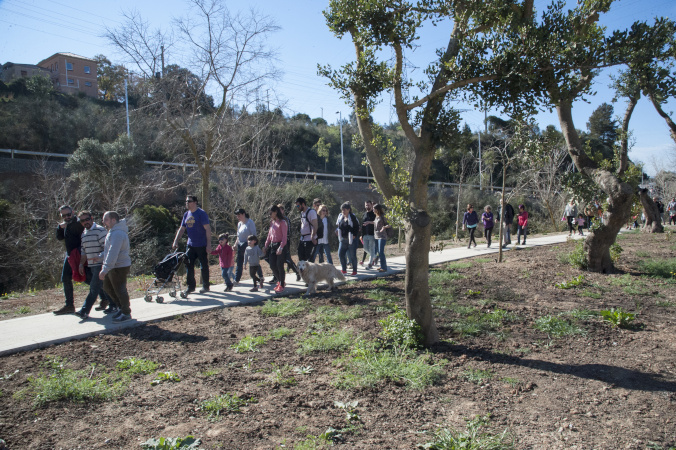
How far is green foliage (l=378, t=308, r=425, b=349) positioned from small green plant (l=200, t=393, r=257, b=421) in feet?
6.01

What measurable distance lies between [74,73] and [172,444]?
49784 mm

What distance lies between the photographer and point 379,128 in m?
5.49

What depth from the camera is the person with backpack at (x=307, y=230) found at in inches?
352

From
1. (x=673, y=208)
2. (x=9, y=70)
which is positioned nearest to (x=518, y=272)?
(x=673, y=208)

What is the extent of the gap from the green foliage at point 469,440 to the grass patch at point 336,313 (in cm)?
310

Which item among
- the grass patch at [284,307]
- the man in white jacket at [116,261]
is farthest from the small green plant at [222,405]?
the man in white jacket at [116,261]

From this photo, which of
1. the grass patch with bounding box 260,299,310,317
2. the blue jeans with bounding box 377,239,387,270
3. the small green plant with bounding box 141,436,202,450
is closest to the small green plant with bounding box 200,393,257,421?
the small green plant with bounding box 141,436,202,450

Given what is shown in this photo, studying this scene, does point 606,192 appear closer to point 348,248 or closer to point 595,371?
point 348,248

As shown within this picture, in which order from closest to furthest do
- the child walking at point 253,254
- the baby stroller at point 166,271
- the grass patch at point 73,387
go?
1. the grass patch at point 73,387
2. the baby stroller at point 166,271
3. the child walking at point 253,254

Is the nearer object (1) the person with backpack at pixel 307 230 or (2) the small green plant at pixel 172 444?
(2) the small green plant at pixel 172 444

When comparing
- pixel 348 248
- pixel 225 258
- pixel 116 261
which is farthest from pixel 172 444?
pixel 348 248

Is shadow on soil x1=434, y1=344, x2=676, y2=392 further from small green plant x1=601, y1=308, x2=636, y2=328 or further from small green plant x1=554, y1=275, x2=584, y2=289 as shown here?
Answer: small green plant x1=554, y1=275, x2=584, y2=289

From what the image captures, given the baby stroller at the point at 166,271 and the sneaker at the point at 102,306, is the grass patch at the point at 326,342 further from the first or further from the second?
the sneaker at the point at 102,306

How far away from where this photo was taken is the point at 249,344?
5324 millimetres
